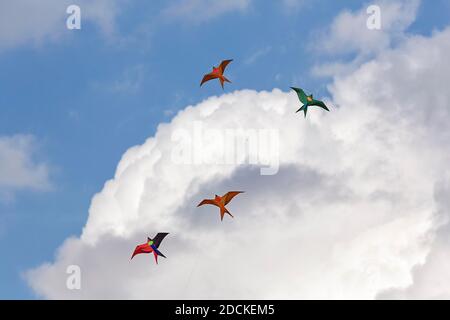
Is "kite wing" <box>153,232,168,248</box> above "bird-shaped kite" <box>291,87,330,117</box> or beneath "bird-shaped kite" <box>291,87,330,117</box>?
beneath

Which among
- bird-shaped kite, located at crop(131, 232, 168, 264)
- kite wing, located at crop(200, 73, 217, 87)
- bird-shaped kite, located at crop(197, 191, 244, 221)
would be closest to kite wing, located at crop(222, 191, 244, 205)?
bird-shaped kite, located at crop(197, 191, 244, 221)

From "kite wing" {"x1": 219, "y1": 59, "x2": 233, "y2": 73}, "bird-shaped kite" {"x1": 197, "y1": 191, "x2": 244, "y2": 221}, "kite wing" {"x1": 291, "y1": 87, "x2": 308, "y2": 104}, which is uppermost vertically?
"kite wing" {"x1": 219, "y1": 59, "x2": 233, "y2": 73}

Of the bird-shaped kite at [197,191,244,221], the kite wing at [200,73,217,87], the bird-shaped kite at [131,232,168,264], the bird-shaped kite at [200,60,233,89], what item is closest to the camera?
the bird-shaped kite at [131,232,168,264]

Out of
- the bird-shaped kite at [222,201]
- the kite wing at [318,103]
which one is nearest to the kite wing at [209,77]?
the kite wing at [318,103]

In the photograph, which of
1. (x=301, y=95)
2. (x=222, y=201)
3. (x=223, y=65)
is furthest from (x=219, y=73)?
(x=222, y=201)

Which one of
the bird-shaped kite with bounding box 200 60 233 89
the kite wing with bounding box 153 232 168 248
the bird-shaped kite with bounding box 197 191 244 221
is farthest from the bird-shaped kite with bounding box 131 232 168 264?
the bird-shaped kite with bounding box 200 60 233 89

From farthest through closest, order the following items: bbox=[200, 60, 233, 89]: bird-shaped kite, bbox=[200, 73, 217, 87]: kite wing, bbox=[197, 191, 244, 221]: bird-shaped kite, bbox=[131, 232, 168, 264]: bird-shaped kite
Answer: bbox=[200, 73, 217, 87]: kite wing, bbox=[200, 60, 233, 89]: bird-shaped kite, bbox=[197, 191, 244, 221]: bird-shaped kite, bbox=[131, 232, 168, 264]: bird-shaped kite

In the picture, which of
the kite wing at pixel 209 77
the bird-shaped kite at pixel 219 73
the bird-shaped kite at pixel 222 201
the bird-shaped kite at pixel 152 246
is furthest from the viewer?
the kite wing at pixel 209 77

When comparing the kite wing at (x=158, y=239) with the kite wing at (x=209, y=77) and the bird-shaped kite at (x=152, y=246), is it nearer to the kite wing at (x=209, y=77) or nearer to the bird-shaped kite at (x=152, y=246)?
the bird-shaped kite at (x=152, y=246)

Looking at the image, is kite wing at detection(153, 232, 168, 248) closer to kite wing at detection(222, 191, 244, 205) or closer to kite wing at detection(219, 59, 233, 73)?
kite wing at detection(222, 191, 244, 205)

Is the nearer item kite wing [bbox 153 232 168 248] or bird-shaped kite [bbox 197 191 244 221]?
kite wing [bbox 153 232 168 248]
